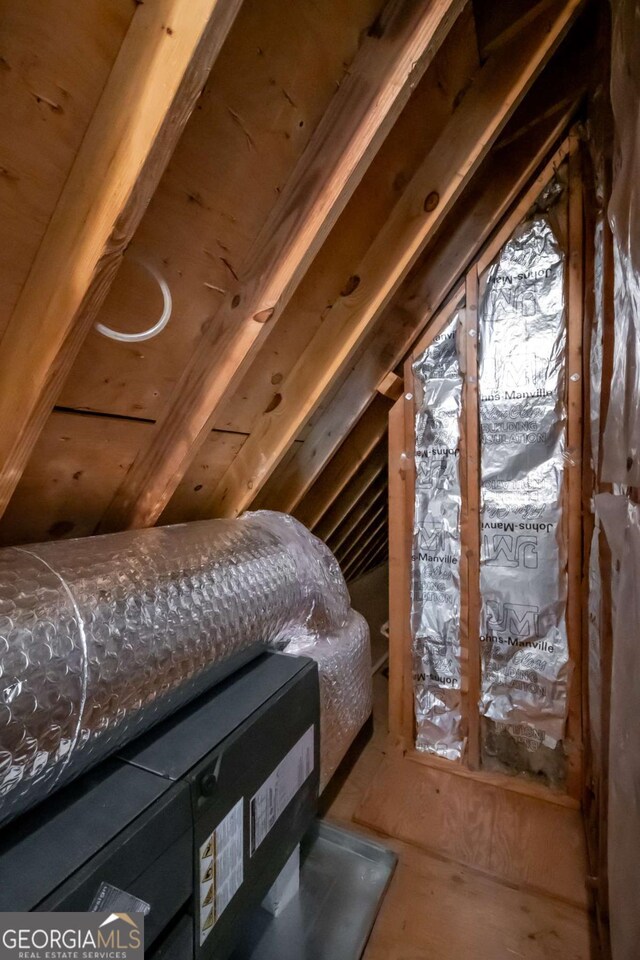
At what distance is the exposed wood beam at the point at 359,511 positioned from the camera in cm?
251

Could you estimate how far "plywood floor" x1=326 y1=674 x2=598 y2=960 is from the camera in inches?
48.4

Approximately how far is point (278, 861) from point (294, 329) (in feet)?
4.52

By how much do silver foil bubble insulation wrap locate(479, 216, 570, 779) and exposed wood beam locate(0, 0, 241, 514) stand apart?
1424 millimetres

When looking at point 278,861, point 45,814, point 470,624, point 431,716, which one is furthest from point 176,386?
point 431,716

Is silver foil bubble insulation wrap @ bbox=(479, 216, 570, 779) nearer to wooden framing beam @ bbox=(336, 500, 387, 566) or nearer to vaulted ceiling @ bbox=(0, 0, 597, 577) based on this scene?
vaulted ceiling @ bbox=(0, 0, 597, 577)

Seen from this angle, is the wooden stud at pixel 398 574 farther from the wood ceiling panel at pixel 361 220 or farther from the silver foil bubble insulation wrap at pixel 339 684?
the wood ceiling panel at pixel 361 220

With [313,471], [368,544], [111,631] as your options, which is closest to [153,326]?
[111,631]

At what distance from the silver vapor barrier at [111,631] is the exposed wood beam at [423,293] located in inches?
24.4

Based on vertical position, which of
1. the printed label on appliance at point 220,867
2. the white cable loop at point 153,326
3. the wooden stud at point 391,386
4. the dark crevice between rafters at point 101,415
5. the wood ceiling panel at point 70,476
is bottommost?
the printed label on appliance at point 220,867

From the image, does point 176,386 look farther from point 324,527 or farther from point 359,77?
point 324,527

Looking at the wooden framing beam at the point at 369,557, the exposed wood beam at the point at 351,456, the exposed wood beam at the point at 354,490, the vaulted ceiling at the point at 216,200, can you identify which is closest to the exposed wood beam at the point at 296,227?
the vaulted ceiling at the point at 216,200

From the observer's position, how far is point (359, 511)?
256 centimetres

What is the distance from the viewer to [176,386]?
43.7 inches

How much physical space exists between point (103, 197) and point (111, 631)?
72 centimetres
